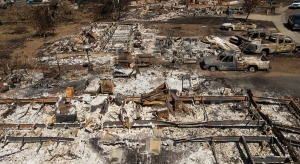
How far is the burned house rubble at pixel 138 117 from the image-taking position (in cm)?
1077

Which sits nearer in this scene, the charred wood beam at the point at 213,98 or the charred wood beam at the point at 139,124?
the charred wood beam at the point at 139,124

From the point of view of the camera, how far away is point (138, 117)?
12.6 metres

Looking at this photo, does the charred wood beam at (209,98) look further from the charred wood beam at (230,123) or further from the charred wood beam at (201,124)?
the charred wood beam at (230,123)

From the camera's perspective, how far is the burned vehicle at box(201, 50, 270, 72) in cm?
1747

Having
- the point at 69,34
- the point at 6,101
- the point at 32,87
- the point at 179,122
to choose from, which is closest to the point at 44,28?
the point at 69,34

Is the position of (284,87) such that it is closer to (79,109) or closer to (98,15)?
(79,109)

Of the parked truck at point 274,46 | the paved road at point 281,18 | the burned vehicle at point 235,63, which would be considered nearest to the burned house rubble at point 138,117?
the burned vehicle at point 235,63

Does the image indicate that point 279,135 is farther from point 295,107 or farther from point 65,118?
point 65,118

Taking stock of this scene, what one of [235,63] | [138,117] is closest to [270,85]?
[235,63]

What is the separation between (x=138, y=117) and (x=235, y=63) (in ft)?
28.4

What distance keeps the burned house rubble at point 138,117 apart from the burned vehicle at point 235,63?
131cm

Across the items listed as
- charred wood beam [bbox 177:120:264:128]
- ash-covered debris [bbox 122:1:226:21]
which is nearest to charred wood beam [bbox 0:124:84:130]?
charred wood beam [bbox 177:120:264:128]

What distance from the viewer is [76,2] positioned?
40656 mm

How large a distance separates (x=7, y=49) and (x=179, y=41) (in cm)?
1552
